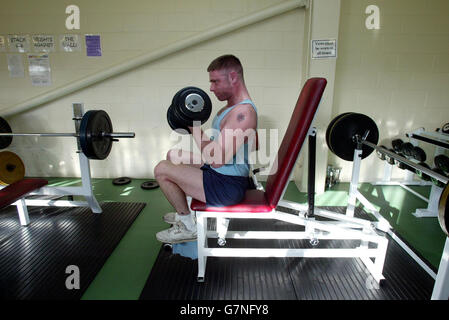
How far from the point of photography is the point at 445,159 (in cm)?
A: 233

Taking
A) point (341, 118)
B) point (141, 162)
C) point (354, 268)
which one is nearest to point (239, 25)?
point (341, 118)

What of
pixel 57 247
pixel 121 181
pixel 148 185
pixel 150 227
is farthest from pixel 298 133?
pixel 121 181

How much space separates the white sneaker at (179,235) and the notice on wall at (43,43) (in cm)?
236

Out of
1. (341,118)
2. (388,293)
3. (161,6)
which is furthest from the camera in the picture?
(161,6)

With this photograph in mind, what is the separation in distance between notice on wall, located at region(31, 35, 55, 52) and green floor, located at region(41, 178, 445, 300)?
1.35 meters

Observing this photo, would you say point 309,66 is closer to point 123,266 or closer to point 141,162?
point 141,162

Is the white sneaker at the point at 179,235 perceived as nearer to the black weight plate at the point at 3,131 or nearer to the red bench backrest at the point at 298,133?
the red bench backrest at the point at 298,133

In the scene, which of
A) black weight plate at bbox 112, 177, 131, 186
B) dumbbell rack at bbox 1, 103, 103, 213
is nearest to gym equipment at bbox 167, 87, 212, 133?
dumbbell rack at bbox 1, 103, 103, 213

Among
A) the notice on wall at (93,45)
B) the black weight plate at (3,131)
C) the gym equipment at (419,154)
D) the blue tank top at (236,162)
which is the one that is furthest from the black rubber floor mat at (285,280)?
the notice on wall at (93,45)

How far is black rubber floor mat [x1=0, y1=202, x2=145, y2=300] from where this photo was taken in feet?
4.91

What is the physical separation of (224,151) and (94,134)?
35.4 inches

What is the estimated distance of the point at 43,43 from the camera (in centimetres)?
283

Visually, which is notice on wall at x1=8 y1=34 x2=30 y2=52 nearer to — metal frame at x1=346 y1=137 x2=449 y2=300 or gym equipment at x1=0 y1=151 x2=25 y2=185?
gym equipment at x1=0 y1=151 x2=25 y2=185

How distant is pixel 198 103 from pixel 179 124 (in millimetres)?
173
